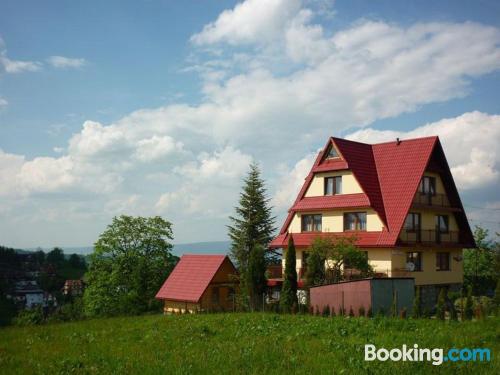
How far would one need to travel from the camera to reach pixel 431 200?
36281mm

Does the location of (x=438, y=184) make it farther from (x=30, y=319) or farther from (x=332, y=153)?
(x=30, y=319)

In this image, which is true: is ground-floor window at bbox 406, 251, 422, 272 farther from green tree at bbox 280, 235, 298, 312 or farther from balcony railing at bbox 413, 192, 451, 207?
green tree at bbox 280, 235, 298, 312

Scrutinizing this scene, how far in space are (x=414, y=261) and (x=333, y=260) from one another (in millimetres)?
6551

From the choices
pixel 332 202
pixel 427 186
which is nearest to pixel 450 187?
pixel 427 186

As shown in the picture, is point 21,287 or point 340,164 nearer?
point 340,164

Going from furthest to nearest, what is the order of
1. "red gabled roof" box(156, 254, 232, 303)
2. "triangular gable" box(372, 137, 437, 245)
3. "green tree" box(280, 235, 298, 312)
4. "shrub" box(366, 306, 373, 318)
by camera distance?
"red gabled roof" box(156, 254, 232, 303) < "triangular gable" box(372, 137, 437, 245) < "green tree" box(280, 235, 298, 312) < "shrub" box(366, 306, 373, 318)

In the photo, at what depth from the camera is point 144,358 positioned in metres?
13.0

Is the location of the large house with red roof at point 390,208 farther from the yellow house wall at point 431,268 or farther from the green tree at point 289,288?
the green tree at point 289,288

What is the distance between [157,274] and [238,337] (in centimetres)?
3245

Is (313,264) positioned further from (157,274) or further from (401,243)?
(157,274)

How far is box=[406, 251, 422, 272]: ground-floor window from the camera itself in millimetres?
34134

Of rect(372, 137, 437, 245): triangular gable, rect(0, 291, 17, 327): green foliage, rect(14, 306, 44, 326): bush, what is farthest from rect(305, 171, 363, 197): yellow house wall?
rect(0, 291, 17, 327): green foliage

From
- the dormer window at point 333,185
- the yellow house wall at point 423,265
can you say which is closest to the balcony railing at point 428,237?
the yellow house wall at point 423,265

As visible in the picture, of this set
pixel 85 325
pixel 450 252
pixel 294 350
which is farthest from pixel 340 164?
pixel 294 350
